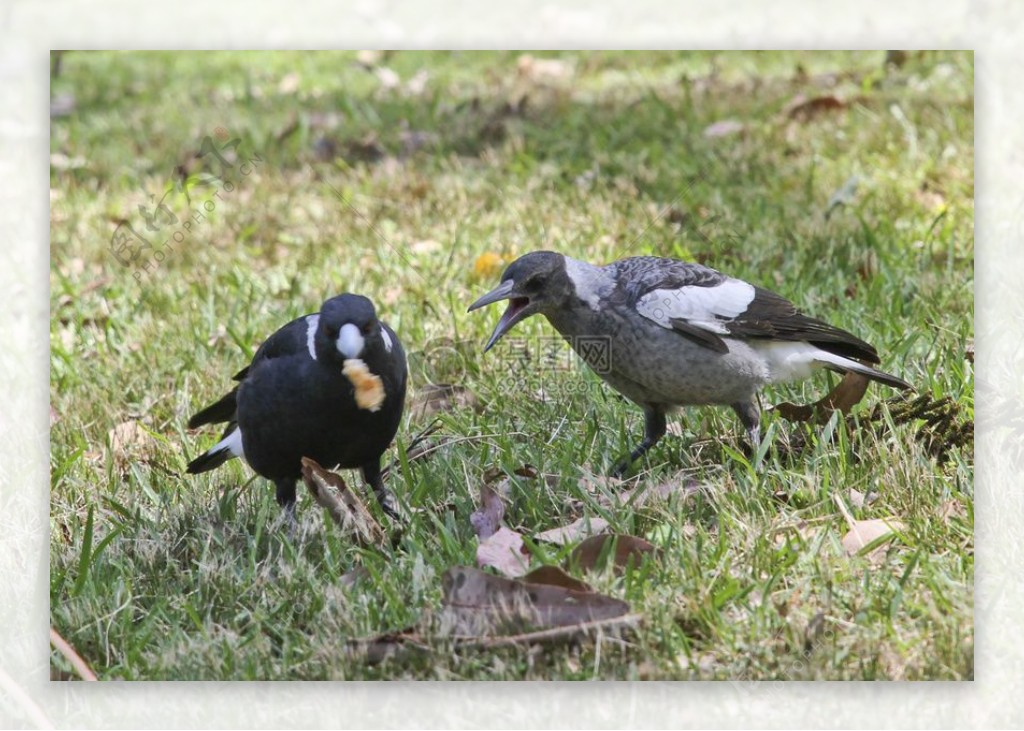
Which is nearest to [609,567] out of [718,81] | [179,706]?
[179,706]

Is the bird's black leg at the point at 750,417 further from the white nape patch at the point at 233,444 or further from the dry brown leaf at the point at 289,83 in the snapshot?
the dry brown leaf at the point at 289,83

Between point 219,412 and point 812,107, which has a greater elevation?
point 812,107

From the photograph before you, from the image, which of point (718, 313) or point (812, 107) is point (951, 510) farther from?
point (812, 107)

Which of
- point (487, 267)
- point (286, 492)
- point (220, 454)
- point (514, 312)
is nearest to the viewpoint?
point (286, 492)

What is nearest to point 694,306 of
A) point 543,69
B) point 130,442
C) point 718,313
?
point 718,313

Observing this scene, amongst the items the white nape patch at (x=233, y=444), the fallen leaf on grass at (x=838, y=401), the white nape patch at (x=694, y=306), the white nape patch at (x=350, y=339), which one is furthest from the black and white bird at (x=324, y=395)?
the fallen leaf on grass at (x=838, y=401)

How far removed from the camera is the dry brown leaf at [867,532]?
9.46ft

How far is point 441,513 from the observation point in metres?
3.17

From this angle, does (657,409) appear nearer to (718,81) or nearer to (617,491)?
(617,491)

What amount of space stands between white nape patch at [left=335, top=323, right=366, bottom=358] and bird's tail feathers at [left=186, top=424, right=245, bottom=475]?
0.56 m

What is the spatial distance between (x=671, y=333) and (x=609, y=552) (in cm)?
69

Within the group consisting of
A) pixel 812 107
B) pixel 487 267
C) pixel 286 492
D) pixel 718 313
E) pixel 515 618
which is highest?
pixel 812 107

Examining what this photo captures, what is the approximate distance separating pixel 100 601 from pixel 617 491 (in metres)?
1.16

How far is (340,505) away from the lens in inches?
120
